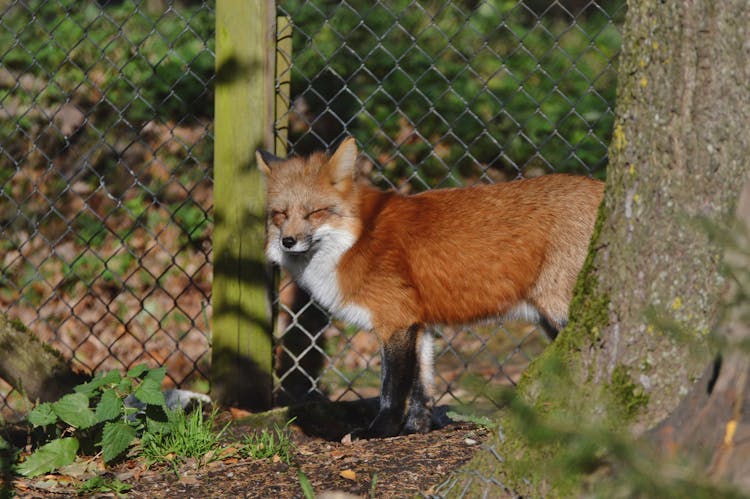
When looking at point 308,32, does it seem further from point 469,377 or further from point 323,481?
point 469,377

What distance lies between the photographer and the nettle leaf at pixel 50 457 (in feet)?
12.0

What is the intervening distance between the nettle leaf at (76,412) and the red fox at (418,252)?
48.6 inches

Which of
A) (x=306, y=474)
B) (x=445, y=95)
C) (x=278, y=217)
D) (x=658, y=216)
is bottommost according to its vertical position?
(x=306, y=474)

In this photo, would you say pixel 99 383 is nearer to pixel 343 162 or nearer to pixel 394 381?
pixel 394 381

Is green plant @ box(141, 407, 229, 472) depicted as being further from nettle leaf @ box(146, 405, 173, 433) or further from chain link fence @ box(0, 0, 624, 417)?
chain link fence @ box(0, 0, 624, 417)

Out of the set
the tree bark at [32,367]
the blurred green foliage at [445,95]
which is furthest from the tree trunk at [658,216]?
the blurred green foliage at [445,95]

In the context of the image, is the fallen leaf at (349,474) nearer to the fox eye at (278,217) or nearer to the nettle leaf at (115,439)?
the nettle leaf at (115,439)

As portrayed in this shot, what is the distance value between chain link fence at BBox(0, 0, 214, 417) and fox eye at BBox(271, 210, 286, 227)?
219 cm

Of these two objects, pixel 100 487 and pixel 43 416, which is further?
pixel 43 416

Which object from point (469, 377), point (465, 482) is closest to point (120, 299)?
point (465, 482)

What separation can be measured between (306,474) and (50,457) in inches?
42.3

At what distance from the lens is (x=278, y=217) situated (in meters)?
4.59

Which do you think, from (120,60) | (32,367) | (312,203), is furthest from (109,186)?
(312,203)

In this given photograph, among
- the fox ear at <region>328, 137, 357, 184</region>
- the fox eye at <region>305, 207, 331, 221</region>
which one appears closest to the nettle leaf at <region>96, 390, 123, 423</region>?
the fox eye at <region>305, 207, 331, 221</region>
